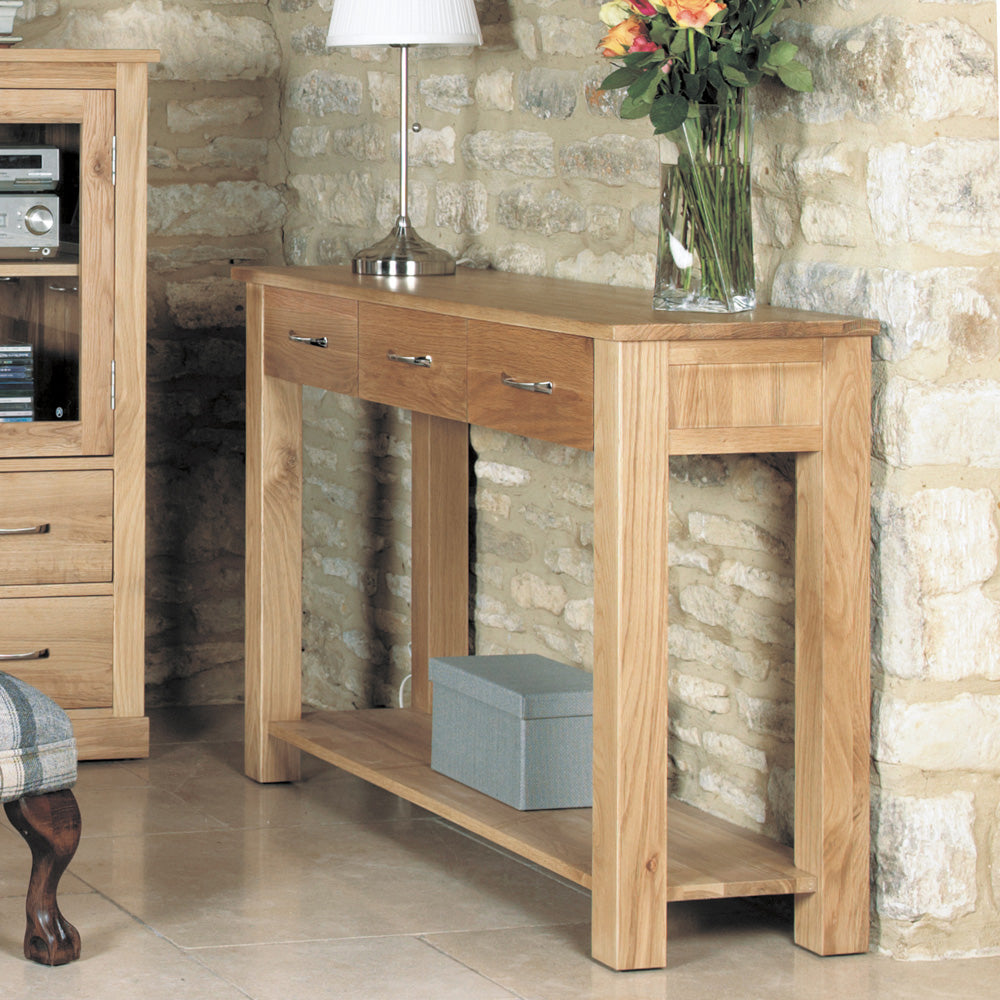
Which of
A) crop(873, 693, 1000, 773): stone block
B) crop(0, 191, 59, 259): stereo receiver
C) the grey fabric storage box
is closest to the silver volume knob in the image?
crop(0, 191, 59, 259): stereo receiver

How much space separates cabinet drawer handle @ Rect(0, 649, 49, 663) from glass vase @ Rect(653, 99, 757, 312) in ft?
6.01

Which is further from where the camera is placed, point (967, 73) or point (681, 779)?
point (681, 779)

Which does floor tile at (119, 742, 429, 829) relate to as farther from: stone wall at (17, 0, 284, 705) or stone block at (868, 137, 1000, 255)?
stone block at (868, 137, 1000, 255)

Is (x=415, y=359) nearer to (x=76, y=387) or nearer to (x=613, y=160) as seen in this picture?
(x=613, y=160)

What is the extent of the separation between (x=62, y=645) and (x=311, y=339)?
0.97 metres

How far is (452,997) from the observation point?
2697mm

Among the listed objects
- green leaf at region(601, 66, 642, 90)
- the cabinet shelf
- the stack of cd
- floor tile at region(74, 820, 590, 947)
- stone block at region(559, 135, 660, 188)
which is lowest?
floor tile at region(74, 820, 590, 947)

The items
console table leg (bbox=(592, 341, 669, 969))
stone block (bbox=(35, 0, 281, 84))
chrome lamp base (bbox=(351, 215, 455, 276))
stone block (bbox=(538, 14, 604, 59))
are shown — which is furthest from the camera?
stone block (bbox=(35, 0, 281, 84))

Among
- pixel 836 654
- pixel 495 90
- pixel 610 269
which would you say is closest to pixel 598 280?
pixel 610 269

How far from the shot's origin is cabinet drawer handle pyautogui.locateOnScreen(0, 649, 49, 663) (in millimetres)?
3979

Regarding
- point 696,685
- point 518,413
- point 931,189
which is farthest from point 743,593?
point 931,189

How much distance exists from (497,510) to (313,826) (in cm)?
74

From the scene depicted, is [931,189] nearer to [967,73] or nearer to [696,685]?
[967,73]

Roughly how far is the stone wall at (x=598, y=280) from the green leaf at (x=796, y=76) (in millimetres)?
52
